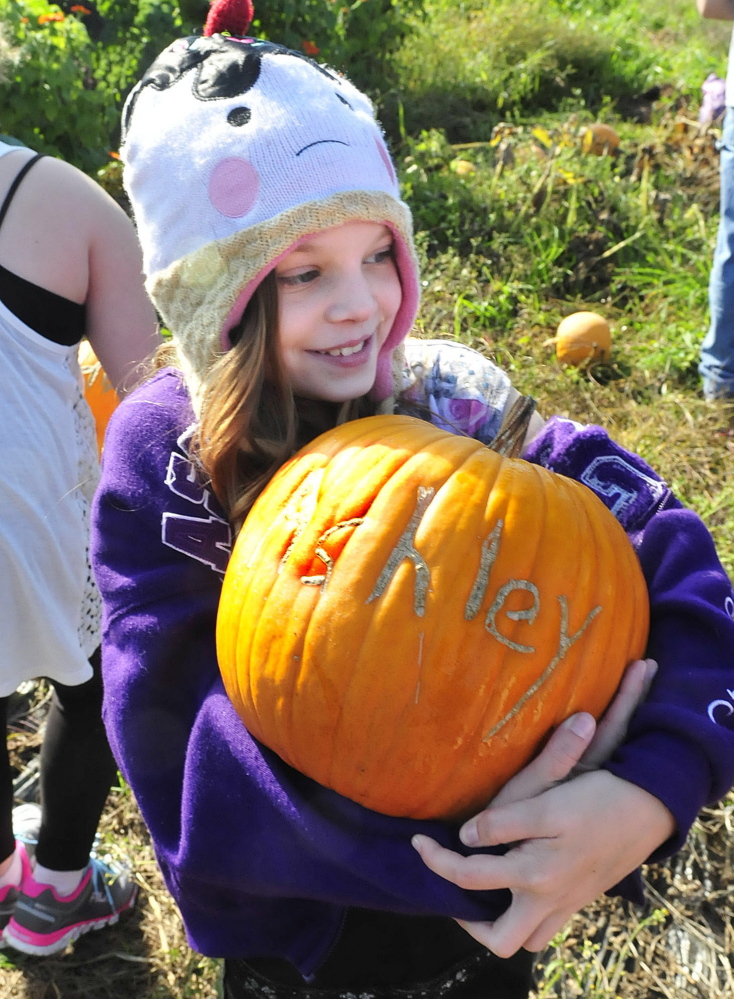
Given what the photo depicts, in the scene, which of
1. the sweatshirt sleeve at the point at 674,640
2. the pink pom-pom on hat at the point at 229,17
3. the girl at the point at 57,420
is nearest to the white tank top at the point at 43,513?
the girl at the point at 57,420

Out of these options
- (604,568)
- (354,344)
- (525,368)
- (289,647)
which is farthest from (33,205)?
(525,368)

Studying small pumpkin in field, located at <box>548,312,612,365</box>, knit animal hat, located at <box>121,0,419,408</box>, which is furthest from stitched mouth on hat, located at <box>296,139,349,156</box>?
small pumpkin in field, located at <box>548,312,612,365</box>

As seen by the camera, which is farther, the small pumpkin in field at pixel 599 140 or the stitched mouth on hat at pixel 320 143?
the small pumpkin in field at pixel 599 140

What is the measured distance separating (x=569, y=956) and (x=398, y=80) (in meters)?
7.03

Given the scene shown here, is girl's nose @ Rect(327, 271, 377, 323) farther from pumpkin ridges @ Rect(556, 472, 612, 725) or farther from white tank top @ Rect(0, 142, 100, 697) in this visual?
white tank top @ Rect(0, 142, 100, 697)

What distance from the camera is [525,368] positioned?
4.57 metres

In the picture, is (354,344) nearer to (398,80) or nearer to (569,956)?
(569,956)

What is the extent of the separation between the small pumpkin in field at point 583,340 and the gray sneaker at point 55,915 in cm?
328

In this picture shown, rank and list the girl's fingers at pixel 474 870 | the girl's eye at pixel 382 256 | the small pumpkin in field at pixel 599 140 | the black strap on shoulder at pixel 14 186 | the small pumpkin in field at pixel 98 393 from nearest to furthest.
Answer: the girl's fingers at pixel 474 870 < the girl's eye at pixel 382 256 < the black strap on shoulder at pixel 14 186 < the small pumpkin in field at pixel 98 393 < the small pumpkin in field at pixel 599 140

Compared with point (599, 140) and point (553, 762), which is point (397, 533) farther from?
point (599, 140)

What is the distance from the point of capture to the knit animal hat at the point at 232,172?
155 centimetres

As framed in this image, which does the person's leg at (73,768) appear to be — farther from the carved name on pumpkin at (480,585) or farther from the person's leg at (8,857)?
the carved name on pumpkin at (480,585)

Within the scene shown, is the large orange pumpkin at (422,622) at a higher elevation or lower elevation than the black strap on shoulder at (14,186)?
lower

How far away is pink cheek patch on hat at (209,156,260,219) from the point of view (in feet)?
5.10
